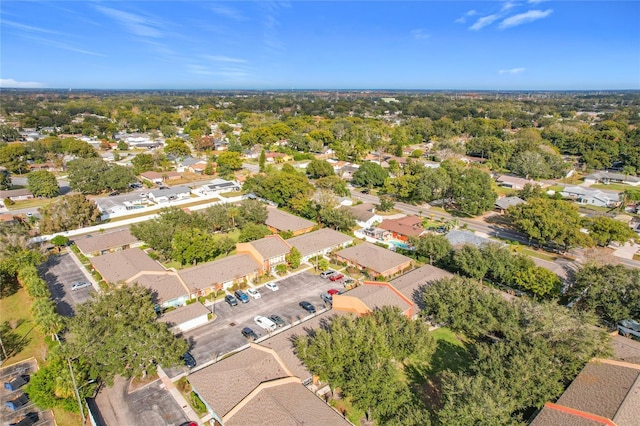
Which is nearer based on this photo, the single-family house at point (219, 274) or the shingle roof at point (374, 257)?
the single-family house at point (219, 274)

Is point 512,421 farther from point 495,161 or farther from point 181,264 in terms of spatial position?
point 495,161

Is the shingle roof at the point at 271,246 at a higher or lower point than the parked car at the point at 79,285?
higher

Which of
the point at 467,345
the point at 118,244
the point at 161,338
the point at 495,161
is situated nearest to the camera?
the point at 161,338

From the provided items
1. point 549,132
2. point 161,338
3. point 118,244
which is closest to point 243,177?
point 118,244

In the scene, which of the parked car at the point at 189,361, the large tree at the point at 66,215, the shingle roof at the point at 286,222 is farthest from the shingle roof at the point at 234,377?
the large tree at the point at 66,215

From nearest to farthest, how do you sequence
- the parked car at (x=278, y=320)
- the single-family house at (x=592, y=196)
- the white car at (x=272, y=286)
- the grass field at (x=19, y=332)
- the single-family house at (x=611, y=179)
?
the grass field at (x=19, y=332) < the parked car at (x=278, y=320) < the white car at (x=272, y=286) < the single-family house at (x=592, y=196) < the single-family house at (x=611, y=179)

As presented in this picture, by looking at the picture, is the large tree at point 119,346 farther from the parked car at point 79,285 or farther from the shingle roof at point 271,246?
the shingle roof at point 271,246
